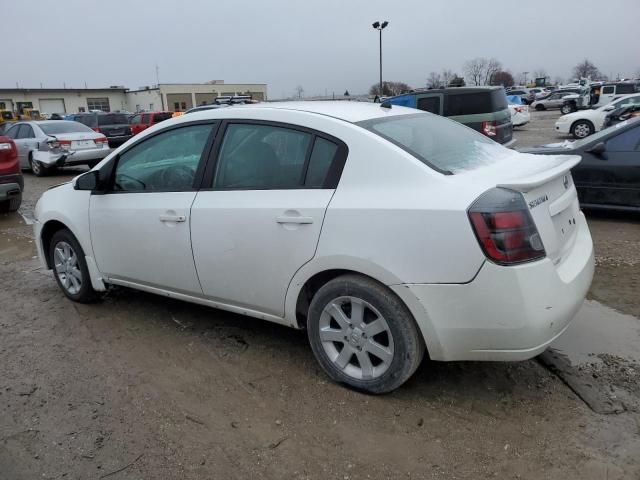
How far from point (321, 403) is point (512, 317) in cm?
121

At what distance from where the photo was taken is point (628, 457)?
2.53 m

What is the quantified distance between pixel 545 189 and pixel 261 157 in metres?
1.72

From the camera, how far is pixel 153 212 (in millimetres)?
3826

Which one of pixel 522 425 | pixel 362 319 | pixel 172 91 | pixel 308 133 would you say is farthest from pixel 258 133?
pixel 172 91

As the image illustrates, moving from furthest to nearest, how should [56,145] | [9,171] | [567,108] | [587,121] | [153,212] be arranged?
1. [567,108]
2. [587,121]
3. [56,145]
4. [9,171]
5. [153,212]

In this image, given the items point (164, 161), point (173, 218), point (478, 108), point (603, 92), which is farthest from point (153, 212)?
point (603, 92)

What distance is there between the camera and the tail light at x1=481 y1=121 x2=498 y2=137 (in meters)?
10.6

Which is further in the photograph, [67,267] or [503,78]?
[503,78]

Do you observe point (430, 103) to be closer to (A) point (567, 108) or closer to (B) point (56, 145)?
(B) point (56, 145)

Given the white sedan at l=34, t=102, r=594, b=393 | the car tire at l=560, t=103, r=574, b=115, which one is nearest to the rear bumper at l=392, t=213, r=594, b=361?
the white sedan at l=34, t=102, r=594, b=393

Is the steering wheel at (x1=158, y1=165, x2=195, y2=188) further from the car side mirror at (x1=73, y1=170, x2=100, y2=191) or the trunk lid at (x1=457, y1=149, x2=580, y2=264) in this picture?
the trunk lid at (x1=457, y1=149, x2=580, y2=264)

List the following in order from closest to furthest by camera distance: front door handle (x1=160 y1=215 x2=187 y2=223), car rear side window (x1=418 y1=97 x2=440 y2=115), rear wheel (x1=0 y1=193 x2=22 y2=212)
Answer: front door handle (x1=160 y1=215 x2=187 y2=223) → rear wheel (x1=0 y1=193 x2=22 y2=212) → car rear side window (x1=418 y1=97 x2=440 y2=115)

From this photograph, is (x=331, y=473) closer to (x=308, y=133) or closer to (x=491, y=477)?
(x=491, y=477)

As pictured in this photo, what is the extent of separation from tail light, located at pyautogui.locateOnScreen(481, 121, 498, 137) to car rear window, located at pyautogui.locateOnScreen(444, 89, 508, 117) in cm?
33
